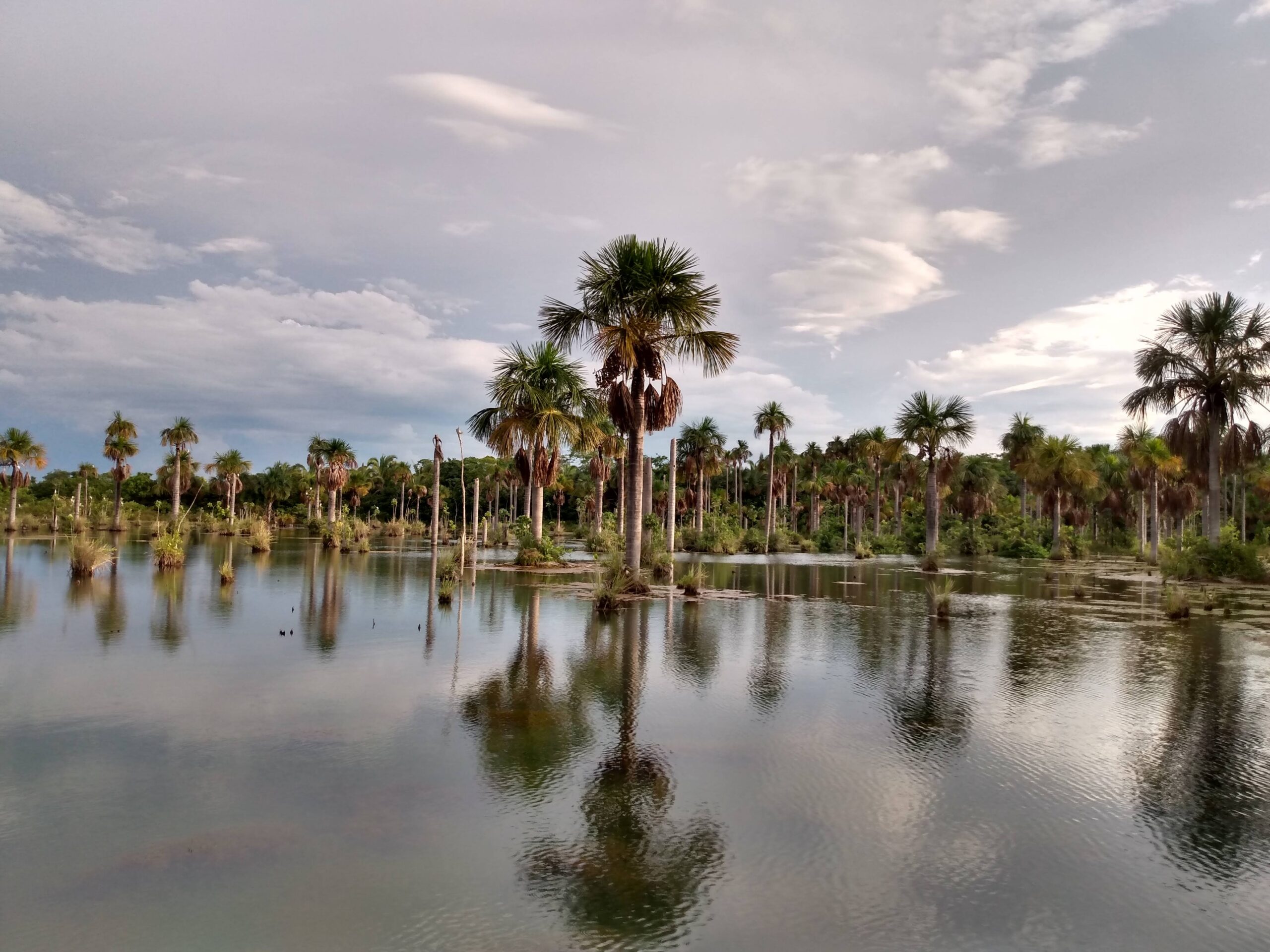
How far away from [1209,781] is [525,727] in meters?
6.82

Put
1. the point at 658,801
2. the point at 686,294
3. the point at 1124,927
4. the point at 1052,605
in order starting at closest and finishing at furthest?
the point at 1124,927 < the point at 658,801 < the point at 686,294 < the point at 1052,605

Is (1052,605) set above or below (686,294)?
below

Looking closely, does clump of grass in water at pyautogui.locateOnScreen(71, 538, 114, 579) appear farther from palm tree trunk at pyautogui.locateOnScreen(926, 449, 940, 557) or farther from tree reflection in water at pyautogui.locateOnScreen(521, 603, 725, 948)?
palm tree trunk at pyautogui.locateOnScreen(926, 449, 940, 557)

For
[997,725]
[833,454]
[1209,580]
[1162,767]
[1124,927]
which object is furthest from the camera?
[833,454]

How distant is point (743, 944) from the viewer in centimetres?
432

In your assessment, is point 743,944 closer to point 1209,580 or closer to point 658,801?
point 658,801

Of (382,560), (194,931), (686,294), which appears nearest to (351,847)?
(194,931)

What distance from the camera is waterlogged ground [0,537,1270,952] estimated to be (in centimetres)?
457

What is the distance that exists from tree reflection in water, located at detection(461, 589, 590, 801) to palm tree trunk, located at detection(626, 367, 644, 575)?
991 cm

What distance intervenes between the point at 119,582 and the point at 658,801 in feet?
70.2

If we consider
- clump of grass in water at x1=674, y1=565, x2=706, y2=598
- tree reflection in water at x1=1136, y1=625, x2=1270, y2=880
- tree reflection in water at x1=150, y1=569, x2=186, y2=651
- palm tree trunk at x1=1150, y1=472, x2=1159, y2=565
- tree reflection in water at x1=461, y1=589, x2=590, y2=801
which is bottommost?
tree reflection in water at x1=1136, y1=625, x2=1270, y2=880

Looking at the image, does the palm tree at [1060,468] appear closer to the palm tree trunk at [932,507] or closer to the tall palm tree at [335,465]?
the palm tree trunk at [932,507]

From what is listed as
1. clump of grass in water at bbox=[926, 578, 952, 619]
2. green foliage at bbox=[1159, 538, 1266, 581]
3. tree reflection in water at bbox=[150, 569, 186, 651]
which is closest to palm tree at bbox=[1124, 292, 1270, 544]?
green foliage at bbox=[1159, 538, 1266, 581]

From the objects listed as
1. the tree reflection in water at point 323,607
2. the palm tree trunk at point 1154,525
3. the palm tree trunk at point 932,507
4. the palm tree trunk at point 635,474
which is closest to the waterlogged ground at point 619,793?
the tree reflection in water at point 323,607
